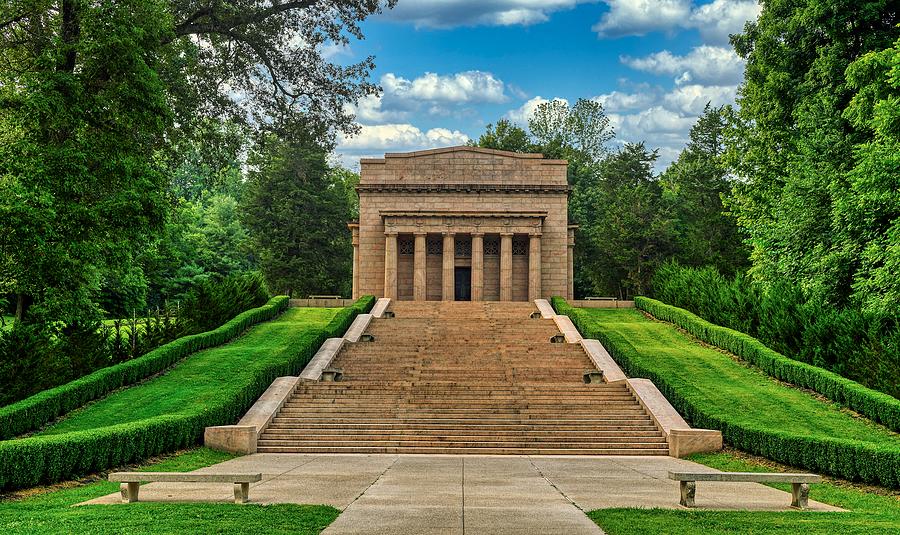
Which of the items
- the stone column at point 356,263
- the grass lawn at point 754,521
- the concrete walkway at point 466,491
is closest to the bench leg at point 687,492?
the concrete walkway at point 466,491

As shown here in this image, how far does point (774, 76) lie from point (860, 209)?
38.2ft

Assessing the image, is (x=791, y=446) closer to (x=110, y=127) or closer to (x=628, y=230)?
(x=110, y=127)

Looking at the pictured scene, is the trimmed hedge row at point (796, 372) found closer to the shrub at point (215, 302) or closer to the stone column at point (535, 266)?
the stone column at point (535, 266)

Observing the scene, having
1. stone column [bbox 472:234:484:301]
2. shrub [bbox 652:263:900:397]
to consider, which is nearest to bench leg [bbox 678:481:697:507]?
shrub [bbox 652:263:900:397]

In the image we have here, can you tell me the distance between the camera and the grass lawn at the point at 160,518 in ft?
28.5

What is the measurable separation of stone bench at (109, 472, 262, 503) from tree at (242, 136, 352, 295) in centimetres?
4951

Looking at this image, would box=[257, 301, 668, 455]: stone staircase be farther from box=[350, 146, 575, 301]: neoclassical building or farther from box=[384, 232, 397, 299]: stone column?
box=[350, 146, 575, 301]: neoclassical building

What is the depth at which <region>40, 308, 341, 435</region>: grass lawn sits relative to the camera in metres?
19.0

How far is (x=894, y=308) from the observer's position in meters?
21.9

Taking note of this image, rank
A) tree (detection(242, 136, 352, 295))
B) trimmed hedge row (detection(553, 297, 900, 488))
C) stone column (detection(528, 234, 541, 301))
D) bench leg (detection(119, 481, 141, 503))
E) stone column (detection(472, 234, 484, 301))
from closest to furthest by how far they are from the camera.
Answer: bench leg (detection(119, 481, 141, 503))
trimmed hedge row (detection(553, 297, 900, 488))
stone column (detection(472, 234, 484, 301))
stone column (detection(528, 234, 541, 301))
tree (detection(242, 136, 352, 295))

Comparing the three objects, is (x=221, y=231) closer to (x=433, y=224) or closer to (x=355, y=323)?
(x=433, y=224)

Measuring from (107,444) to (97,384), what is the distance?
6.75 meters

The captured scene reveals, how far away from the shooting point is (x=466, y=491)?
12.3 m

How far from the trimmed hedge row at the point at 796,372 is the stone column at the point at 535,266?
10.2 meters
